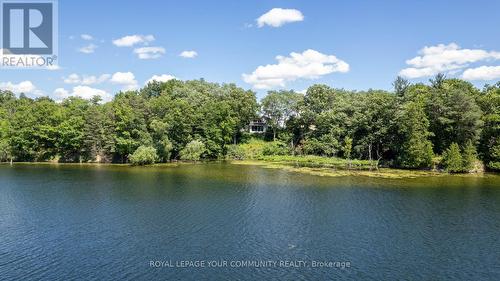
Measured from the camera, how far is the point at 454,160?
6131cm

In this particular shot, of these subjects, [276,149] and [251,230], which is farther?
[276,149]

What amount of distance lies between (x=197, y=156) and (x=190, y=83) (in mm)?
44453

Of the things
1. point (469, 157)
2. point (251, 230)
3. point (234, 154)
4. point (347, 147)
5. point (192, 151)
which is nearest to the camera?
point (251, 230)

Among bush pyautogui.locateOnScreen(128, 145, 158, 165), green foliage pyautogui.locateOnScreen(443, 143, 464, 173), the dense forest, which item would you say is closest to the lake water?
green foliage pyautogui.locateOnScreen(443, 143, 464, 173)

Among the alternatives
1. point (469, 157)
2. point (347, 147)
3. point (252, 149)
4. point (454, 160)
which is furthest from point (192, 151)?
point (469, 157)

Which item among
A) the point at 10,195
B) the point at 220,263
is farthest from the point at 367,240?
the point at 10,195

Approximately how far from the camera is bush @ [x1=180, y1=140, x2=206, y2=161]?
80750 mm

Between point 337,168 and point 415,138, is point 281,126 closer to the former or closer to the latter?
point 337,168

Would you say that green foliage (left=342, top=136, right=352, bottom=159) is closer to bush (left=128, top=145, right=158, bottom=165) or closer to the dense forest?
the dense forest

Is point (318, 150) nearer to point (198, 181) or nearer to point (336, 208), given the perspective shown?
point (198, 181)

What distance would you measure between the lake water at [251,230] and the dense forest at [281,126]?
16.5 metres

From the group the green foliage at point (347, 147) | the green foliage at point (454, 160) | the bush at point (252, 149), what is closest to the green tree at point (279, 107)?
the bush at point (252, 149)

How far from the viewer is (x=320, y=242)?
2816 centimetres

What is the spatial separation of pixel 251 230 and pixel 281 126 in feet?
230
